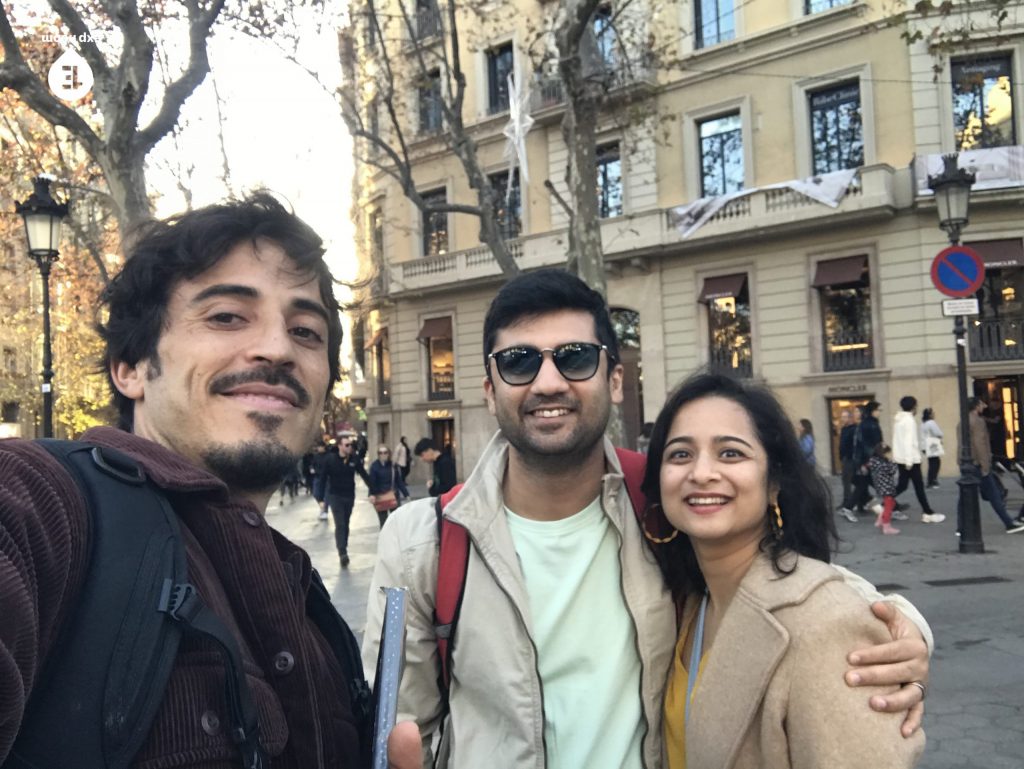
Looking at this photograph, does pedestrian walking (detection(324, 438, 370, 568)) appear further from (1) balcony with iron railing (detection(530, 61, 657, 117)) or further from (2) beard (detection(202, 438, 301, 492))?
(1) balcony with iron railing (detection(530, 61, 657, 117))

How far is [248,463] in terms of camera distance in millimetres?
1400

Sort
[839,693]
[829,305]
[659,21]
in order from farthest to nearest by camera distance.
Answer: [659,21]
[829,305]
[839,693]

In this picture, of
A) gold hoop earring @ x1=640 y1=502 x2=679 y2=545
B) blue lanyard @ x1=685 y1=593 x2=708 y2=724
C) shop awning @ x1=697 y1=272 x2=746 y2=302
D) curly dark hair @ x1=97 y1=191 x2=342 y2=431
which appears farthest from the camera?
shop awning @ x1=697 y1=272 x2=746 y2=302

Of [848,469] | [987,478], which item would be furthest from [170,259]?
[848,469]

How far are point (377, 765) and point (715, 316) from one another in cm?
1997

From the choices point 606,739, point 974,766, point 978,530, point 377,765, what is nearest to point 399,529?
point 606,739

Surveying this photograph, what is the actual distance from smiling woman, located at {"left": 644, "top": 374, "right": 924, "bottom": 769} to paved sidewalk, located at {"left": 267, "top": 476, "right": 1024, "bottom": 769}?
0.10 metres

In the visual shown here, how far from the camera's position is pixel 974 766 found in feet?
12.0

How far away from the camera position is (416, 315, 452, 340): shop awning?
989 inches

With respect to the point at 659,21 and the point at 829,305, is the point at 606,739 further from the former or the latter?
the point at 659,21

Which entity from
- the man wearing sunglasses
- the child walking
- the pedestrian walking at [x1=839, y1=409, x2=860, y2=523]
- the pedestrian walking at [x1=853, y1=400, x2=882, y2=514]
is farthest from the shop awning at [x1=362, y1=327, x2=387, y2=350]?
the man wearing sunglasses

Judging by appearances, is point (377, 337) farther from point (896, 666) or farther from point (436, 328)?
point (896, 666)

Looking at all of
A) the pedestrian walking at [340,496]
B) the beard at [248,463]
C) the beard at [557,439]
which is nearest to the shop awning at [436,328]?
the pedestrian walking at [340,496]

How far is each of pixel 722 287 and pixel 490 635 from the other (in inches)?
736
